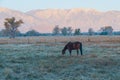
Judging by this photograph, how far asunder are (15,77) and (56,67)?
5.02m

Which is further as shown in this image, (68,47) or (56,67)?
(68,47)

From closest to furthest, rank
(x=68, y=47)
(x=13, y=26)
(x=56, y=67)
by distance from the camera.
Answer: (x=56, y=67), (x=68, y=47), (x=13, y=26)

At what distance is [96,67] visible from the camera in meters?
23.9

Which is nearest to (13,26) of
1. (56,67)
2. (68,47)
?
(68,47)

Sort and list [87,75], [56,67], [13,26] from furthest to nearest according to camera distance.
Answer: [13,26] → [56,67] → [87,75]

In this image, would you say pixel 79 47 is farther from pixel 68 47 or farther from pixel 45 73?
pixel 45 73

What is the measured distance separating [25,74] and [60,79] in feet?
9.22

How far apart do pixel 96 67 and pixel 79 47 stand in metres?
12.3

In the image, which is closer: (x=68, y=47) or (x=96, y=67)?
(x=96, y=67)

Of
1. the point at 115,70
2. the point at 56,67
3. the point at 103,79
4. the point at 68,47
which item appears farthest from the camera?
the point at 68,47

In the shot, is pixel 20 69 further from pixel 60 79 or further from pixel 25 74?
pixel 60 79

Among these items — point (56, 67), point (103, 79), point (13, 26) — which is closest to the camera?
point (103, 79)

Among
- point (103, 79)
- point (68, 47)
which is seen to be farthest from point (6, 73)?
point (68, 47)

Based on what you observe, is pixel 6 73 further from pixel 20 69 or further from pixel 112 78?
pixel 112 78
